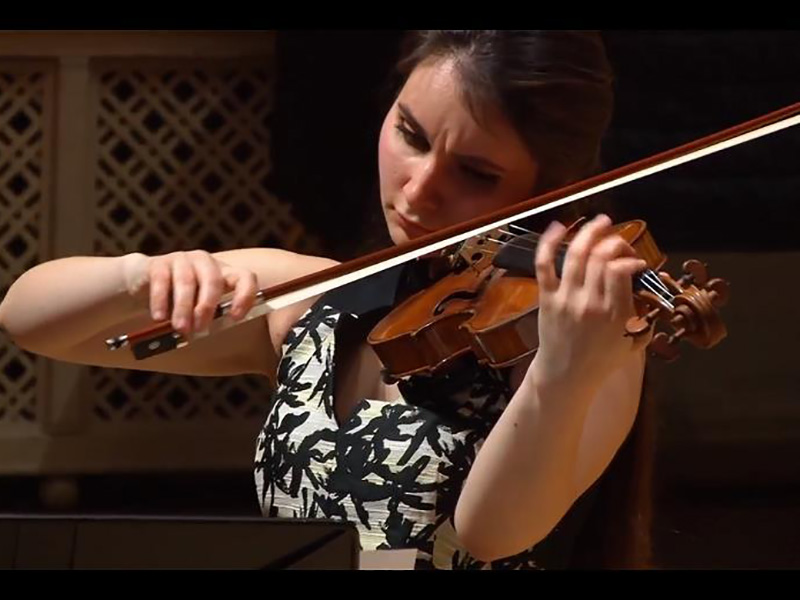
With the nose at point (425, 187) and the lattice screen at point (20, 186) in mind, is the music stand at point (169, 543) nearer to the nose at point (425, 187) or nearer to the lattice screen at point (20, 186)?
the nose at point (425, 187)

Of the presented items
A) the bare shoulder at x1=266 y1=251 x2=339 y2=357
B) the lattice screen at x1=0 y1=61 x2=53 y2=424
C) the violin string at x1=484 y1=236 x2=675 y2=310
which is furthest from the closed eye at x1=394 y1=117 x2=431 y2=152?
the lattice screen at x1=0 y1=61 x2=53 y2=424

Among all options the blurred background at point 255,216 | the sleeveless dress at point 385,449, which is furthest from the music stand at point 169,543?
the blurred background at point 255,216

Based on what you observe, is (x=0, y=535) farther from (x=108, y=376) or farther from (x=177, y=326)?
(x=108, y=376)

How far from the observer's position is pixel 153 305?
84 centimetres

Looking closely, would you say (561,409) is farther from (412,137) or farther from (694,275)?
(412,137)

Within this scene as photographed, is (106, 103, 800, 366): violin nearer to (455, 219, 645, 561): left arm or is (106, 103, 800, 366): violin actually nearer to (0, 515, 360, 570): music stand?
(455, 219, 645, 561): left arm

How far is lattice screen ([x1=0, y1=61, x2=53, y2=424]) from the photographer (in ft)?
4.01

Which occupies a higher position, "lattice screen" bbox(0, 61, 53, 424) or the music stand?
"lattice screen" bbox(0, 61, 53, 424)

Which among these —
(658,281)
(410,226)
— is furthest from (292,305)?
(658,281)

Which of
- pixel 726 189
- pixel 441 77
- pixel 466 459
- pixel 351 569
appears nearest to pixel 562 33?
pixel 441 77

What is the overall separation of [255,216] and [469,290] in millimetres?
321

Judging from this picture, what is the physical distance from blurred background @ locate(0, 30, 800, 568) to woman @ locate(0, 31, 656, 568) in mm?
151

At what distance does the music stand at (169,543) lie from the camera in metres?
0.72

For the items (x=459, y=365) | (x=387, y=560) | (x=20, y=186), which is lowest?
(x=387, y=560)
